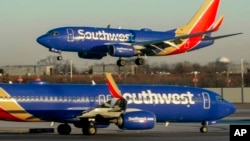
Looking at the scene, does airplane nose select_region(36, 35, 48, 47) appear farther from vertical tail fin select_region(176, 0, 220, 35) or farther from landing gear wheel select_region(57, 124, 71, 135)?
landing gear wheel select_region(57, 124, 71, 135)

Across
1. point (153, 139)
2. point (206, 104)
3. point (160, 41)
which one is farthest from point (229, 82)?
point (153, 139)

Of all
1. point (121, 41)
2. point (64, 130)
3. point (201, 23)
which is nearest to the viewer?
point (64, 130)

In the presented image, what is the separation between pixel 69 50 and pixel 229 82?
179 feet

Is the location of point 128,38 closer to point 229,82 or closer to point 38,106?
point 38,106

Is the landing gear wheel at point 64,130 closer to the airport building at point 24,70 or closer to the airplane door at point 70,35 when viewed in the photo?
the airplane door at point 70,35

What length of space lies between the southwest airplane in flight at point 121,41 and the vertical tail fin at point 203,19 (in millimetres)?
2280

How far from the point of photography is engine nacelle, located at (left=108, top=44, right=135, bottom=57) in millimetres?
54000

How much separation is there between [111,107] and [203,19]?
30.8 metres

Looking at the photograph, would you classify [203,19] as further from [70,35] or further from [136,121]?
[136,121]

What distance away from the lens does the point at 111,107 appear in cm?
3731

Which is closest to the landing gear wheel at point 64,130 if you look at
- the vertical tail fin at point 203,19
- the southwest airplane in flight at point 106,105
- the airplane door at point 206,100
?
the southwest airplane in flight at point 106,105

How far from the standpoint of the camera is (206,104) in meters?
40.5

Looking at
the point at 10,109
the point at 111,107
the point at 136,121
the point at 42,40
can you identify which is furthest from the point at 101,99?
the point at 42,40

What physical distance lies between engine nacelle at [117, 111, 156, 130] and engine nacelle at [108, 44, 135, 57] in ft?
58.6
